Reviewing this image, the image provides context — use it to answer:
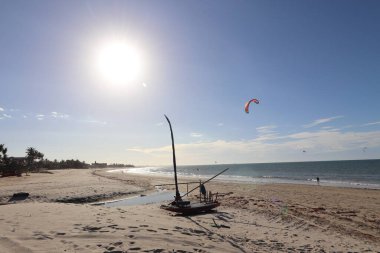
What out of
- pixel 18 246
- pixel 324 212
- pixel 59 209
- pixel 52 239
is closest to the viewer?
pixel 18 246

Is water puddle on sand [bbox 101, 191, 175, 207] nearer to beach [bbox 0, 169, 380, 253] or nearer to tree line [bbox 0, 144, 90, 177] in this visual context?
beach [bbox 0, 169, 380, 253]

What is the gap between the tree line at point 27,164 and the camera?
5912 cm

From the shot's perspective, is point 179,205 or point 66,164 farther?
point 66,164

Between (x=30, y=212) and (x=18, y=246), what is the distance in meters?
5.63

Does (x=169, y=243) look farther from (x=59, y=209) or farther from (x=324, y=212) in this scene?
(x=324, y=212)

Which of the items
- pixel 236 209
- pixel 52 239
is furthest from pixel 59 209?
pixel 236 209

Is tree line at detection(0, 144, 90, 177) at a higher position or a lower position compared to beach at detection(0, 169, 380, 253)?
higher

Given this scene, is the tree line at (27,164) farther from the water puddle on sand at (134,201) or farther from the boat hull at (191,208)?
the boat hull at (191,208)

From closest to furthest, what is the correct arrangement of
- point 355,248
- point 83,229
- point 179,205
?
point 83,229 < point 355,248 < point 179,205

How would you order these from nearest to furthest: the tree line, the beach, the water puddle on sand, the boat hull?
1. the beach
2. the boat hull
3. the water puddle on sand
4. the tree line

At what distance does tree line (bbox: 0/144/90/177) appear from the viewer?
59.1 m

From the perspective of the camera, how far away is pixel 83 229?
9.42 meters

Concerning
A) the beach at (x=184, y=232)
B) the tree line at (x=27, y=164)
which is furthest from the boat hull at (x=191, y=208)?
the tree line at (x=27, y=164)

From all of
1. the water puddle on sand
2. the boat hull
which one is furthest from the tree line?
the boat hull
